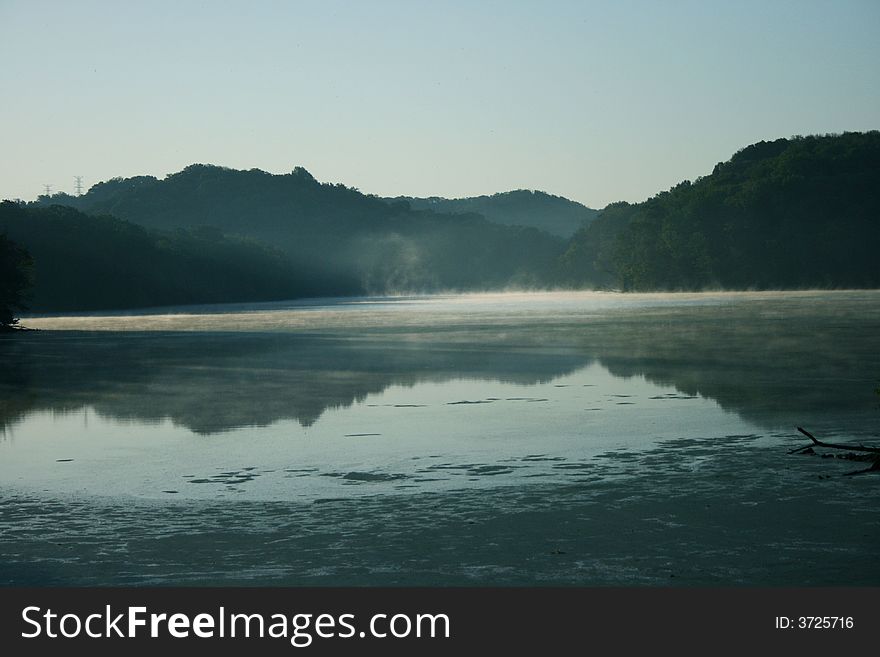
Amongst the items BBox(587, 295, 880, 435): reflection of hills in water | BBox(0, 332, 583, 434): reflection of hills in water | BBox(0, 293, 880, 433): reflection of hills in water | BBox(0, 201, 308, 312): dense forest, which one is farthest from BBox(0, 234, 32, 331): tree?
BBox(0, 201, 308, 312): dense forest

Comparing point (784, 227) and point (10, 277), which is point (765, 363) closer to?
point (10, 277)

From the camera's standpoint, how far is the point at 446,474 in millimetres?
11156

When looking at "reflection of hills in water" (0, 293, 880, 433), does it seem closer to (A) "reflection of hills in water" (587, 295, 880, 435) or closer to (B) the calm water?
(A) "reflection of hills in water" (587, 295, 880, 435)

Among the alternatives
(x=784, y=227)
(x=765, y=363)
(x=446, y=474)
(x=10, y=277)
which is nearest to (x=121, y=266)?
(x=784, y=227)

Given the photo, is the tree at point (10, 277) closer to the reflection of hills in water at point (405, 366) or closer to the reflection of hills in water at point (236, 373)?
the reflection of hills in water at point (405, 366)

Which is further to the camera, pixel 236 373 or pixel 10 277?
pixel 10 277

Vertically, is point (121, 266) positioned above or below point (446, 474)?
above

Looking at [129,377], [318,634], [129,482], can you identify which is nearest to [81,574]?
[318,634]

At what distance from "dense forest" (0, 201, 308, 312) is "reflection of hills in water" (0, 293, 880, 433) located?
63.1m

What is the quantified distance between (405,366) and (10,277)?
3048 cm

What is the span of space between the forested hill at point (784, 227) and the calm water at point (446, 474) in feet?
330

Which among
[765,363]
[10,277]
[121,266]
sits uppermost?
[121,266]

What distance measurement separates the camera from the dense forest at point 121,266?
368 ft

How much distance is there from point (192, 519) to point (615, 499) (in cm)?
348
